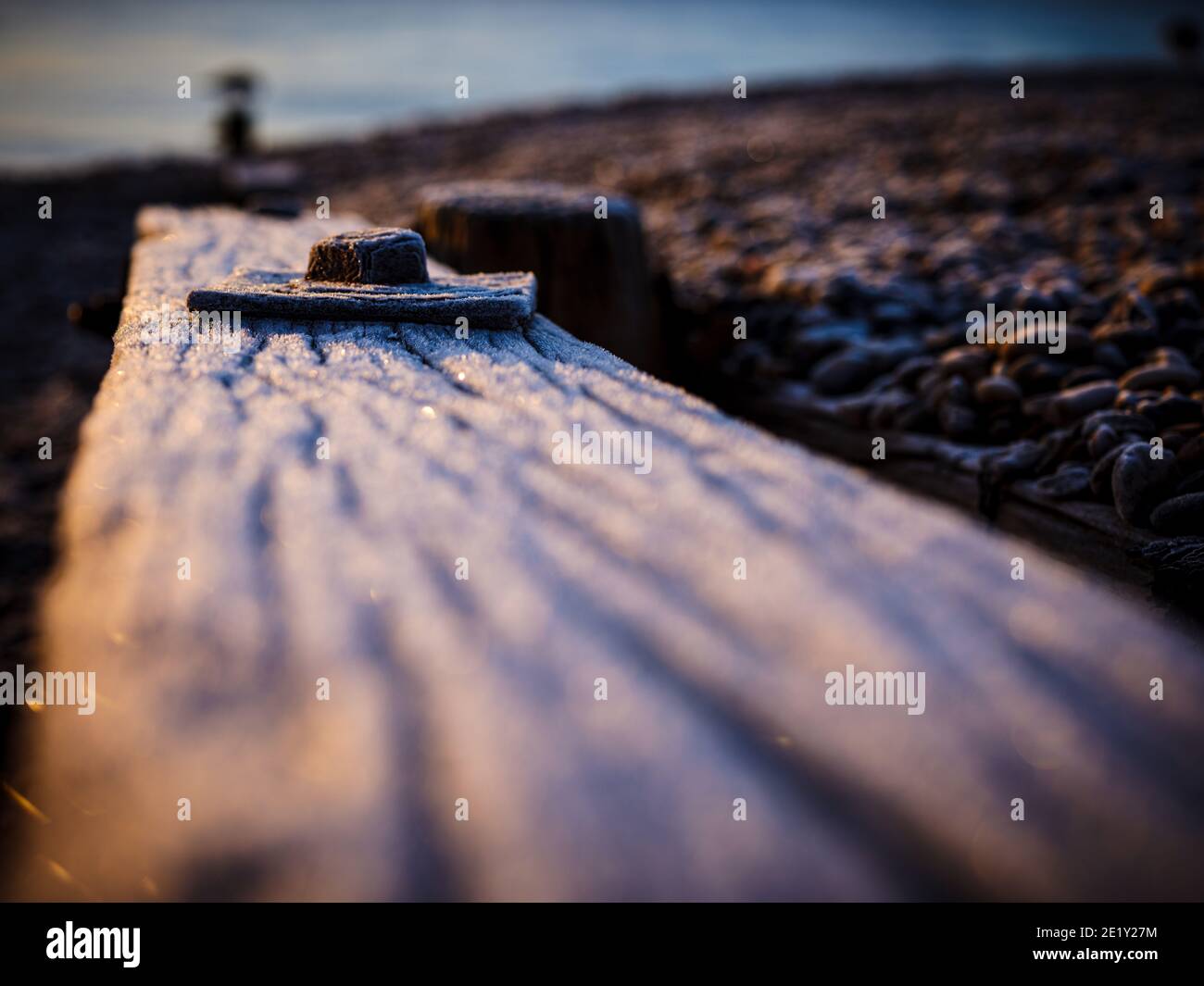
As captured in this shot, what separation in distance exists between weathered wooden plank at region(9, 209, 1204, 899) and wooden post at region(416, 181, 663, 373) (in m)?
2.54

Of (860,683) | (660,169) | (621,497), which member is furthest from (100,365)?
(860,683)

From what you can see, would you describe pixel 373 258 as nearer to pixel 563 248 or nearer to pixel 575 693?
pixel 575 693

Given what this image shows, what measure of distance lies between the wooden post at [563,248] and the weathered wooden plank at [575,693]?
254 cm

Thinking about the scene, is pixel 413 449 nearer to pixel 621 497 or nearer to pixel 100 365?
pixel 621 497

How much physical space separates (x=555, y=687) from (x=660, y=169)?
25.6 feet

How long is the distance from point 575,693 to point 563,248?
3074 mm

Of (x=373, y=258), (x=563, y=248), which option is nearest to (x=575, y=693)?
(x=373, y=258)

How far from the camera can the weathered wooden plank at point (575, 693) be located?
695mm

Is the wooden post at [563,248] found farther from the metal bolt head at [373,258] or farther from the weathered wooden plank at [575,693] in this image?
the weathered wooden plank at [575,693]

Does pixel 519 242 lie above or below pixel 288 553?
above

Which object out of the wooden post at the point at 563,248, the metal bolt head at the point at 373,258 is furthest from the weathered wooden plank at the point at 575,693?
the wooden post at the point at 563,248

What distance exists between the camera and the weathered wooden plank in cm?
70

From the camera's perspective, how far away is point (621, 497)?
114 cm

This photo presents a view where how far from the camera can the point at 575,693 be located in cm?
81
